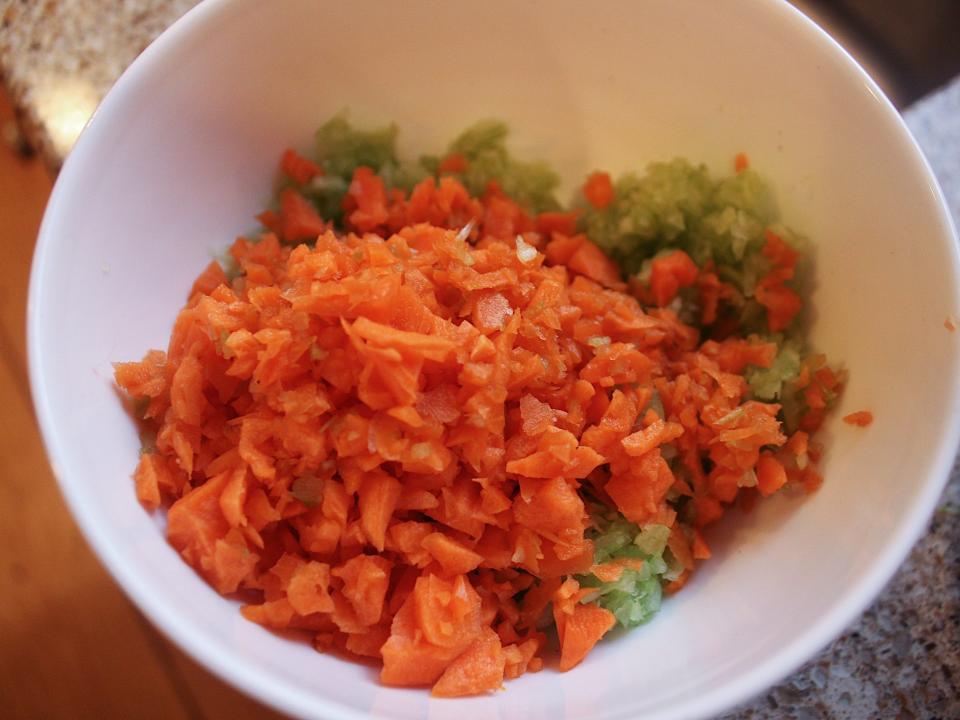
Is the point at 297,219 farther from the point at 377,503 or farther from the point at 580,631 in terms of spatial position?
the point at 580,631

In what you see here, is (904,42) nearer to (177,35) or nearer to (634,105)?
(634,105)

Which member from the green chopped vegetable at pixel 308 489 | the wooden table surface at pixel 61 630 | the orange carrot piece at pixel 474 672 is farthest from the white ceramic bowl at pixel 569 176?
the wooden table surface at pixel 61 630

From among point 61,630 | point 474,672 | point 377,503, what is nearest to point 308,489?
point 377,503

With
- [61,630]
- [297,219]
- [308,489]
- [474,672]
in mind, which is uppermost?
[297,219]

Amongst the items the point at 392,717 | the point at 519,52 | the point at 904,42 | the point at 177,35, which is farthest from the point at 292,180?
the point at 904,42

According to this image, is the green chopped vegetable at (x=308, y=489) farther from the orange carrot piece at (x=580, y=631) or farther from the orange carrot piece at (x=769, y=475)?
the orange carrot piece at (x=769, y=475)
